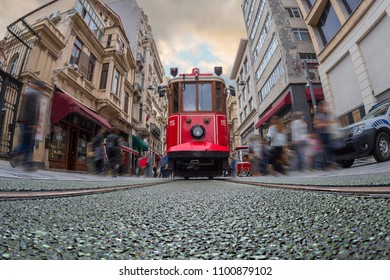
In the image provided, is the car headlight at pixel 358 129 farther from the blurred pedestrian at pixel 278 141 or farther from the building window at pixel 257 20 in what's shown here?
the building window at pixel 257 20

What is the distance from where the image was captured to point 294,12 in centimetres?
1555

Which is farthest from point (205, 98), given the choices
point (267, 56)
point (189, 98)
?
point (267, 56)

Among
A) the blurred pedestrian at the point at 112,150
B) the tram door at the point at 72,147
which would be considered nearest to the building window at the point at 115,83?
the tram door at the point at 72,147

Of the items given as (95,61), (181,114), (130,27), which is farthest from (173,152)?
(130,27)

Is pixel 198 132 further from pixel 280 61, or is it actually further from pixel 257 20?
pixel 257 20

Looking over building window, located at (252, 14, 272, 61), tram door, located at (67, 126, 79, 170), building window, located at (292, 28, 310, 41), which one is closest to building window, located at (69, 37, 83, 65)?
tram door, located at (67, 126, 79, 170)

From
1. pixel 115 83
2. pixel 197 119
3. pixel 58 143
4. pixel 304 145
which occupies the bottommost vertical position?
pixel 304 145

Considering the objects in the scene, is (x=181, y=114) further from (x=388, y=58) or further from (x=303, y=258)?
(x=388, y=58)

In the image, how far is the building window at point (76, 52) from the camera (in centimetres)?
921

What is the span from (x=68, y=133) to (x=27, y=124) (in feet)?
21.1

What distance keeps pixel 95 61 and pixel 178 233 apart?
13.8 metres

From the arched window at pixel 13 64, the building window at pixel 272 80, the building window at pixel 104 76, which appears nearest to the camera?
the arched window at pixel 13 64

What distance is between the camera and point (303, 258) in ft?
1.30

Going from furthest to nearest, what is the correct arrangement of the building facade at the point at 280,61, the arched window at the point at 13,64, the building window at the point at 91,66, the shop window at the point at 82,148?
1. the building facade at the point at 280,61
2. the building window at the point at 91,66
3. the shop window at the point at 82,148
4. the arched window at the point at 13,64
